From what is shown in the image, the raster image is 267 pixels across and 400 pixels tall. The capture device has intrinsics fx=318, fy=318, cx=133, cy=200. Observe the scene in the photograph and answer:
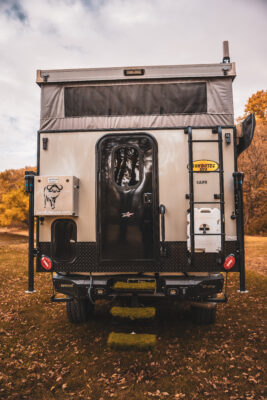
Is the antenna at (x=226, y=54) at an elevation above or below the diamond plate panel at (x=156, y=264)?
above

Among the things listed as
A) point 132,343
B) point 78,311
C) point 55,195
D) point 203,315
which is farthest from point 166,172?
point 78,311

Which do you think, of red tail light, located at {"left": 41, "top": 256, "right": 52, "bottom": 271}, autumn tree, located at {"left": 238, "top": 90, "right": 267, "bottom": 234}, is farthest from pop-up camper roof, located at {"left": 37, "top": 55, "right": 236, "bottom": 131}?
autumn tree, located at {"left": 238, "top": 90, "right": 267, "bottom": 234}

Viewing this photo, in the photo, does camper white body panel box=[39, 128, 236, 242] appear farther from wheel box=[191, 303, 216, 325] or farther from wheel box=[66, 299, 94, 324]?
wheel box=[191, 303, 216, 325]

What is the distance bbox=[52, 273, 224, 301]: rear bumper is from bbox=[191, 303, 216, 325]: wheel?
2.38ft

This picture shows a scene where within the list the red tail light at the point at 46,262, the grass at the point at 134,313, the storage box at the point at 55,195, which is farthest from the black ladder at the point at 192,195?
the red tail light at the point at 46,262

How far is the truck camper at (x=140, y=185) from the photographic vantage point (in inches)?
166

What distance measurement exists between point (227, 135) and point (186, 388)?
10.2 ft

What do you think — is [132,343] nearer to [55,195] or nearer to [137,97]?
[55,195]

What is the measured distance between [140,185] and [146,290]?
140cm

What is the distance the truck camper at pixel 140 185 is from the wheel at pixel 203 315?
2.09 ft

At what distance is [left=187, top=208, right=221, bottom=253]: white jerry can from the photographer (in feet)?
13.5

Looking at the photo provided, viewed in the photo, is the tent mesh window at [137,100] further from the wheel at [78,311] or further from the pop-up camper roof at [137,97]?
the wheel at [78,311]

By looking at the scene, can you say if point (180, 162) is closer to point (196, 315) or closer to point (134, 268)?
point (134, 268)

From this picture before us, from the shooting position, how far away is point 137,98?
4598mm
